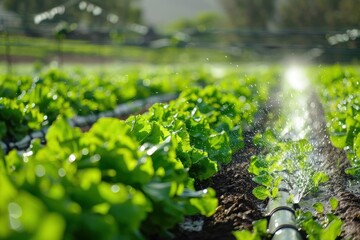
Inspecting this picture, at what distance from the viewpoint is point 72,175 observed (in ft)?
7.07

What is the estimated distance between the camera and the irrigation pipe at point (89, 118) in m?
5.97

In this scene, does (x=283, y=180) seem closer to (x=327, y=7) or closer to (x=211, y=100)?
(x=211, y=100)

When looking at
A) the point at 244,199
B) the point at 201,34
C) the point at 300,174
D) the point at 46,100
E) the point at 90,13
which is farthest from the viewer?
the point at 90,13

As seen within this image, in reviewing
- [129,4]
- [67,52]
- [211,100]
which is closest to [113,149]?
[211,100]

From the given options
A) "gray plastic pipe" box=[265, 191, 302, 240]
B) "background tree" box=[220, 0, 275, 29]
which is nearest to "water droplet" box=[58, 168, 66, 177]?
"gray plastic pipe" box=[265, 191, 302, 240]

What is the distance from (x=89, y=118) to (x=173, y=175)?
6.11m

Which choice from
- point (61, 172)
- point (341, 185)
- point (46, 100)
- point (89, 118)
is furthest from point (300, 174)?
point (89, 118)

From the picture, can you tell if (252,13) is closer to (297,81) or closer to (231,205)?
(297,81)

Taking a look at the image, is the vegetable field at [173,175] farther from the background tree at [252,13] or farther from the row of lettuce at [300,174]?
the background tree at [252,13]

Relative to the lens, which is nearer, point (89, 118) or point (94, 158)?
point (94, 158)

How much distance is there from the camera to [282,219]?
11.5ft

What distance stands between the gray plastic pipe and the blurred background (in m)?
14.5

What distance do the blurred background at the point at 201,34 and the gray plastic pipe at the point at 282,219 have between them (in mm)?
14517

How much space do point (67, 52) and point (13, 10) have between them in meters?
18.0
